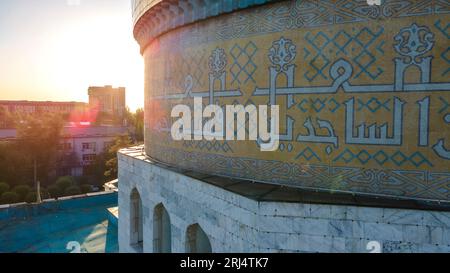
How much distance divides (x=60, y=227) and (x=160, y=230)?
524 cm

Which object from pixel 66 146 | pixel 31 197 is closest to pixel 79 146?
pixel 66 146

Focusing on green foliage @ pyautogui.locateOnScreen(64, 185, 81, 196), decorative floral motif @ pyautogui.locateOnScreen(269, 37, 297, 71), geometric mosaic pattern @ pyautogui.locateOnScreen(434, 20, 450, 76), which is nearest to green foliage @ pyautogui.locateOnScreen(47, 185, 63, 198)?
green foliage @ pyautogui.locateOnScreen(64, 185, 81, 196)

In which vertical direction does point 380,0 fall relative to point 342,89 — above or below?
above

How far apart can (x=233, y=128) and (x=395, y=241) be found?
2.09m

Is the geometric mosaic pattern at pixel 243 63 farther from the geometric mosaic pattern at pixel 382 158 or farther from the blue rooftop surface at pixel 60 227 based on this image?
the blue rooftop surface at pixel 60 227

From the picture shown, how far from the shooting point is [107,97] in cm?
4584

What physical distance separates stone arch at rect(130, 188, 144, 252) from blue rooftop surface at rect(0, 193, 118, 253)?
5.88 ft

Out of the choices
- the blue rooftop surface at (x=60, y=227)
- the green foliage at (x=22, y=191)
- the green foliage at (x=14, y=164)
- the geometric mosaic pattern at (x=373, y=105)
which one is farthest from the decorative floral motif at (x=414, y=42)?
the green foliage at (x=14, y=164)

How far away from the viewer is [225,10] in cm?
412

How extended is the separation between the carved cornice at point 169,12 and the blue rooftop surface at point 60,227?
4.87 metres

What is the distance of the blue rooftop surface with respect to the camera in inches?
316

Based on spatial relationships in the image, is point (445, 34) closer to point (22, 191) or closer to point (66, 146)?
point (22, 191)

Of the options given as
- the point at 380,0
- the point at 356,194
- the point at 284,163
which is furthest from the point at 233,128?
→ the point at 380,0
